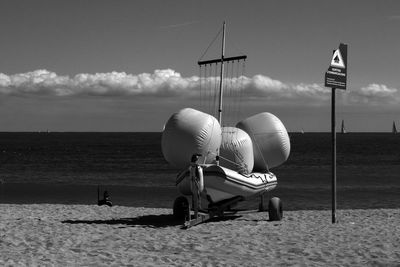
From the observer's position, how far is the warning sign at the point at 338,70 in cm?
1487

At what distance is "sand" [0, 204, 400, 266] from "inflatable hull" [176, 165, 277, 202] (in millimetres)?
855

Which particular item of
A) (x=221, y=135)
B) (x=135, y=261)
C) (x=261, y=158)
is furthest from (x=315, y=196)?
(x=135, y=261)

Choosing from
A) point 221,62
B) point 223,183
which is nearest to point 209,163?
point 223,183

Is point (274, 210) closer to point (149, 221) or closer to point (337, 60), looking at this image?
point (149, 221)

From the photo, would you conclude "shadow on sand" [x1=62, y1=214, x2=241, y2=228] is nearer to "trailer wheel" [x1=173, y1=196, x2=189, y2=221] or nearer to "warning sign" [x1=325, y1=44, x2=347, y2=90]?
"trailer wheel" [x1=173, y1=196, x2=189, y2=221]

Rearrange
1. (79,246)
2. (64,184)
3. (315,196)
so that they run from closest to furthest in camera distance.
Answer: (79,246), (315,196), (64,184)

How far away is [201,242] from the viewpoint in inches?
503

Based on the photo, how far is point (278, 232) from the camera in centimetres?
1445

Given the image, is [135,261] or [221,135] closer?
[135,261]

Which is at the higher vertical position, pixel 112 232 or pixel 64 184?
pixel 112 232

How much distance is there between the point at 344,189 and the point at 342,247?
26889mm

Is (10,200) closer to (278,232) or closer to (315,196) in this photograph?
(315,196)

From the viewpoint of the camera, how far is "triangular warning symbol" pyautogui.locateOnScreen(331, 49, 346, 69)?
1497 centimetres

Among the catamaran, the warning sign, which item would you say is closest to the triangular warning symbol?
the warning sign
